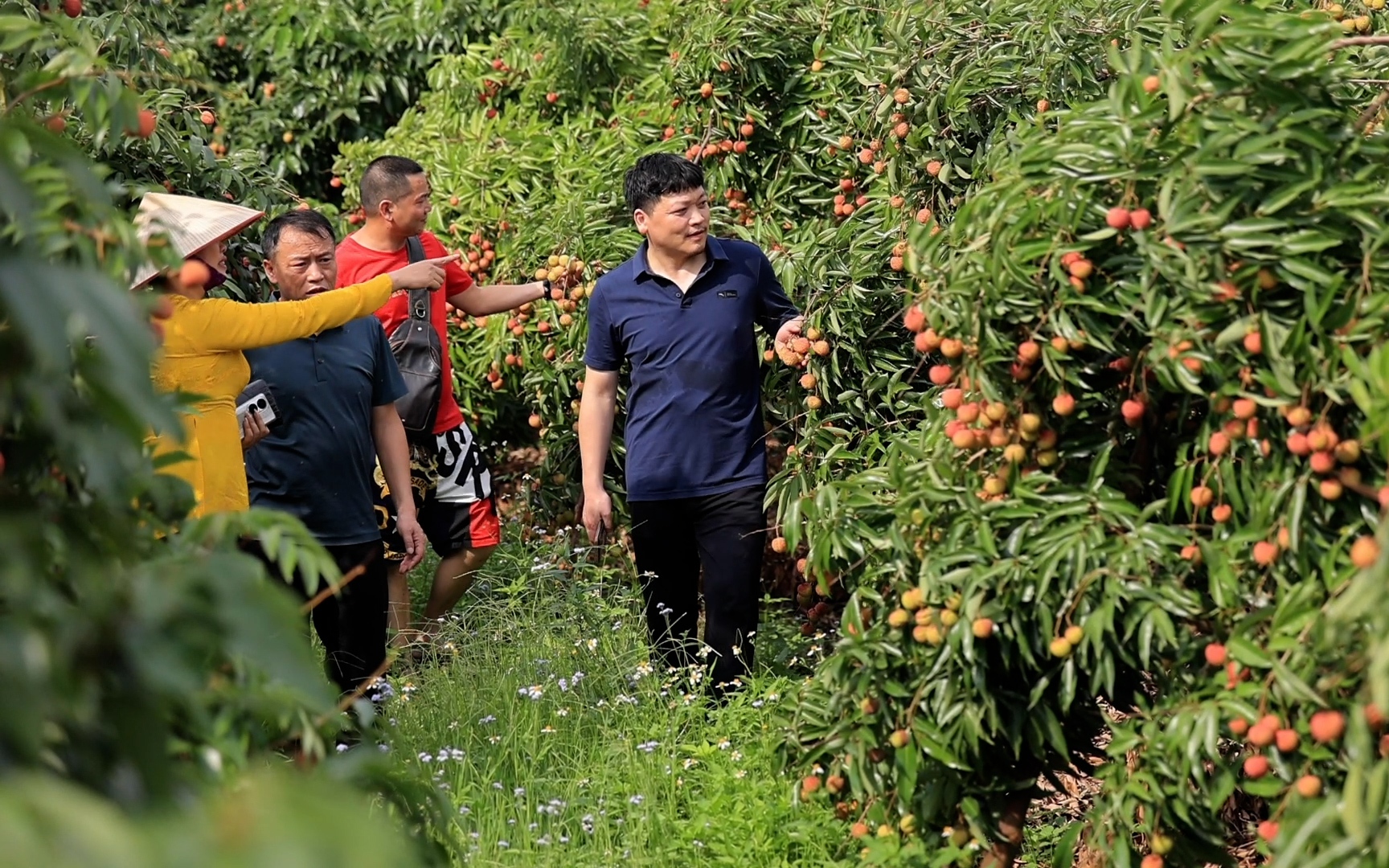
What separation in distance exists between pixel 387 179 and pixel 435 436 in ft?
2.77

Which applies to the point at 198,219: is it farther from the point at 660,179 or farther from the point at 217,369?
the point at 660,179

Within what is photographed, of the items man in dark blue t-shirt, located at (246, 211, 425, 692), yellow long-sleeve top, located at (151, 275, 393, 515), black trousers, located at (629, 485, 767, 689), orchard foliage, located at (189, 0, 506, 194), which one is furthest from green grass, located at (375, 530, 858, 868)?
orchard foliage, located at (189, 0, 506, 194)

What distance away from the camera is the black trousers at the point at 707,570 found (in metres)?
4.73

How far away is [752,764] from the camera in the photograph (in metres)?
4.16

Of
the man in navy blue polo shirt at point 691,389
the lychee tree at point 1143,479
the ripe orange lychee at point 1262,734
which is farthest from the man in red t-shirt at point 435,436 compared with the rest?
the ripe orange lychee at point 1262,734

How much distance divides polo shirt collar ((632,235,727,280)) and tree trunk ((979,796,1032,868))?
1.98m

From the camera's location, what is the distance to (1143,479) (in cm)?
311

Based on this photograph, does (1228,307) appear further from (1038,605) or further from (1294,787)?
(1294,787)

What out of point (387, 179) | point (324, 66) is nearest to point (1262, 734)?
point (387, 179)

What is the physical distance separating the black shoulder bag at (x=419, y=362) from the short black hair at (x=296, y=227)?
0.60 metres

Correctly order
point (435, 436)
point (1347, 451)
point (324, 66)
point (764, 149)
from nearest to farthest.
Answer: point (1347, 451), point (435, 436), point (764, 149), point (324, 66)

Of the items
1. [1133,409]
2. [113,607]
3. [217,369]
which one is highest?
[113,607]

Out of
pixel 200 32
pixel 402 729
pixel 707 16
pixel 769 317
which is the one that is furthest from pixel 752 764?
pixel 200 32

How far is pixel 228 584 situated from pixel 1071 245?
1.81 metres
